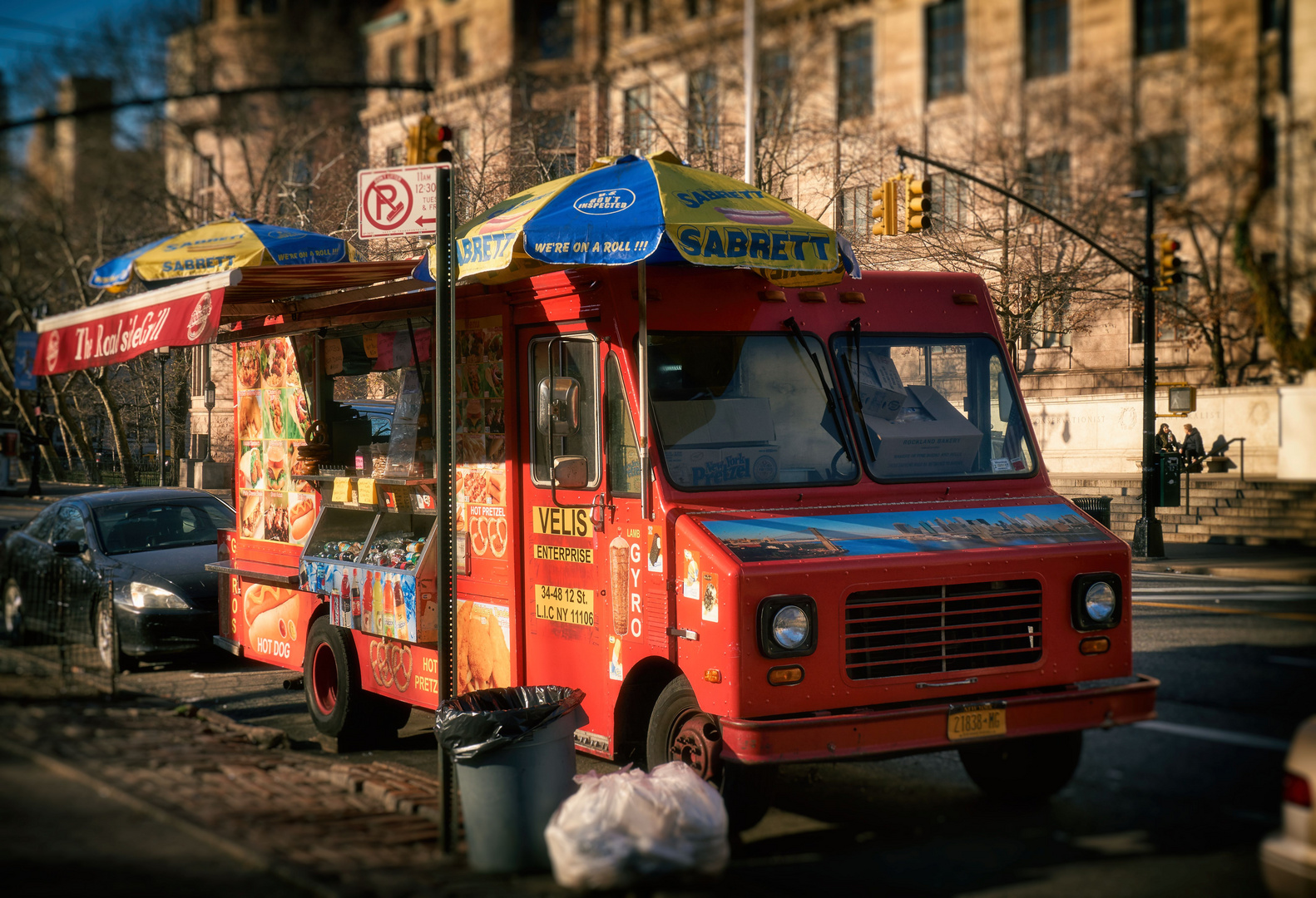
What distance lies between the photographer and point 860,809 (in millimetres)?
6574

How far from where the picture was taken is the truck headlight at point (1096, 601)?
20.0 ft

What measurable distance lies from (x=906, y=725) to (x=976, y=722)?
35 cm

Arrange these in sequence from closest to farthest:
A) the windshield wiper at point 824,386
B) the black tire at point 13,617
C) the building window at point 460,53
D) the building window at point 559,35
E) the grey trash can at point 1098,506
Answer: the windshield wiper at point 824,386 → the black tire at point 13,617 → the grey trash can at point 1098,506 → the building window at point 559,35 → the building window at point 460,53

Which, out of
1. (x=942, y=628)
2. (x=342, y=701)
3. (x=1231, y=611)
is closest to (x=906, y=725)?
(x=942, y=628)

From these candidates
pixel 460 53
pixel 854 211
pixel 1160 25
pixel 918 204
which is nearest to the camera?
pixel 1160 25

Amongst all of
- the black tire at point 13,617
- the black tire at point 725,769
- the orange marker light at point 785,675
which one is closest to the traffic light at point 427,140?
the black tire at point 13,617

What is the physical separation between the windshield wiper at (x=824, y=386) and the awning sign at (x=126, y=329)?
3266 mm

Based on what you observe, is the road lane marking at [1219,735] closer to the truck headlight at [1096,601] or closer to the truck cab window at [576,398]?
the truck headlight at [1096,601]

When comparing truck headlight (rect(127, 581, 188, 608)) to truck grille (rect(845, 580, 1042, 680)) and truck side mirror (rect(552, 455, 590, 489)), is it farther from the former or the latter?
truck grille (rect(845, 580, 1042, 680))

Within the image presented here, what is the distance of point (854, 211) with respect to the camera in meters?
21.6

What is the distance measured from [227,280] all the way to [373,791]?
3031 mm

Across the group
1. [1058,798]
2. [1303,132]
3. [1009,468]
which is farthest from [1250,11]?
[1058,798]

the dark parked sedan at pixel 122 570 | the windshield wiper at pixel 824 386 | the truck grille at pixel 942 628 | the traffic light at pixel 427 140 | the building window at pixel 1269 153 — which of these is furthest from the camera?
the traffic light at pixel 427 140

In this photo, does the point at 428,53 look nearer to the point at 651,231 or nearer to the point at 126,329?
the point at 126,329
